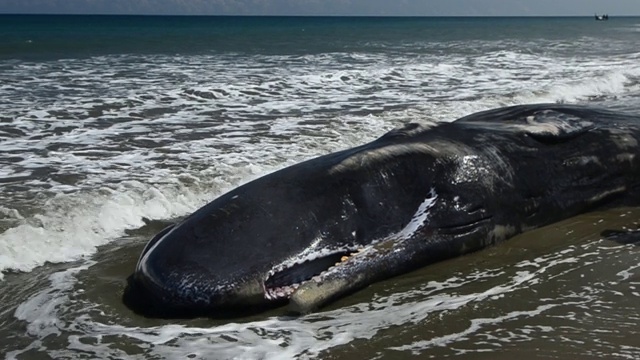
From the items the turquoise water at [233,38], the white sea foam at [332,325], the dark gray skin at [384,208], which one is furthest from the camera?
the turquoise water at [233,38]

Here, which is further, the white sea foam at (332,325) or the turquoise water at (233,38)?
the turquoise water at (233,38)

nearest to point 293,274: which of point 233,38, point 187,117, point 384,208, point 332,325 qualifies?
point 332,325

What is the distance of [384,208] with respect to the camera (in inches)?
199

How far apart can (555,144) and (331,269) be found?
225 cm

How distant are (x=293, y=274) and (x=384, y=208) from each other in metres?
0.79

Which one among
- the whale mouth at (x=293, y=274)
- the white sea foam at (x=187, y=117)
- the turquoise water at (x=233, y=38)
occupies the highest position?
the whale mouth at (x=293, y=274)

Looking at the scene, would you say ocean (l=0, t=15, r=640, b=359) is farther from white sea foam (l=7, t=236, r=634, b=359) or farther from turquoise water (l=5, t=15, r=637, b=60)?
turquoise water (l=5, t=15, r=637, b=60)

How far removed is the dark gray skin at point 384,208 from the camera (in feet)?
14.8

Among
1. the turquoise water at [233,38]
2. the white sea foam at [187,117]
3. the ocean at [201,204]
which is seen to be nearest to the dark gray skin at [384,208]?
the ocean at [201,204]

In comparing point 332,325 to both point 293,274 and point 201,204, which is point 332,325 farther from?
point 201,204

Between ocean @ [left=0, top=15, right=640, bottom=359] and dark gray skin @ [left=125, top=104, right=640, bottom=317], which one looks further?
dark gray skin @ [left=125, top=104, right=640, bottom=317]

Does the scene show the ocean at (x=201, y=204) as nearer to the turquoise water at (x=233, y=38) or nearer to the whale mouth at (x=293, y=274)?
the whale mouth at (x=293, y=274)

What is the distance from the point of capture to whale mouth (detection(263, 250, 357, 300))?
4539 mm

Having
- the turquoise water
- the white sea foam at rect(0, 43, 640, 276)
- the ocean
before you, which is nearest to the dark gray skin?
the ocean
